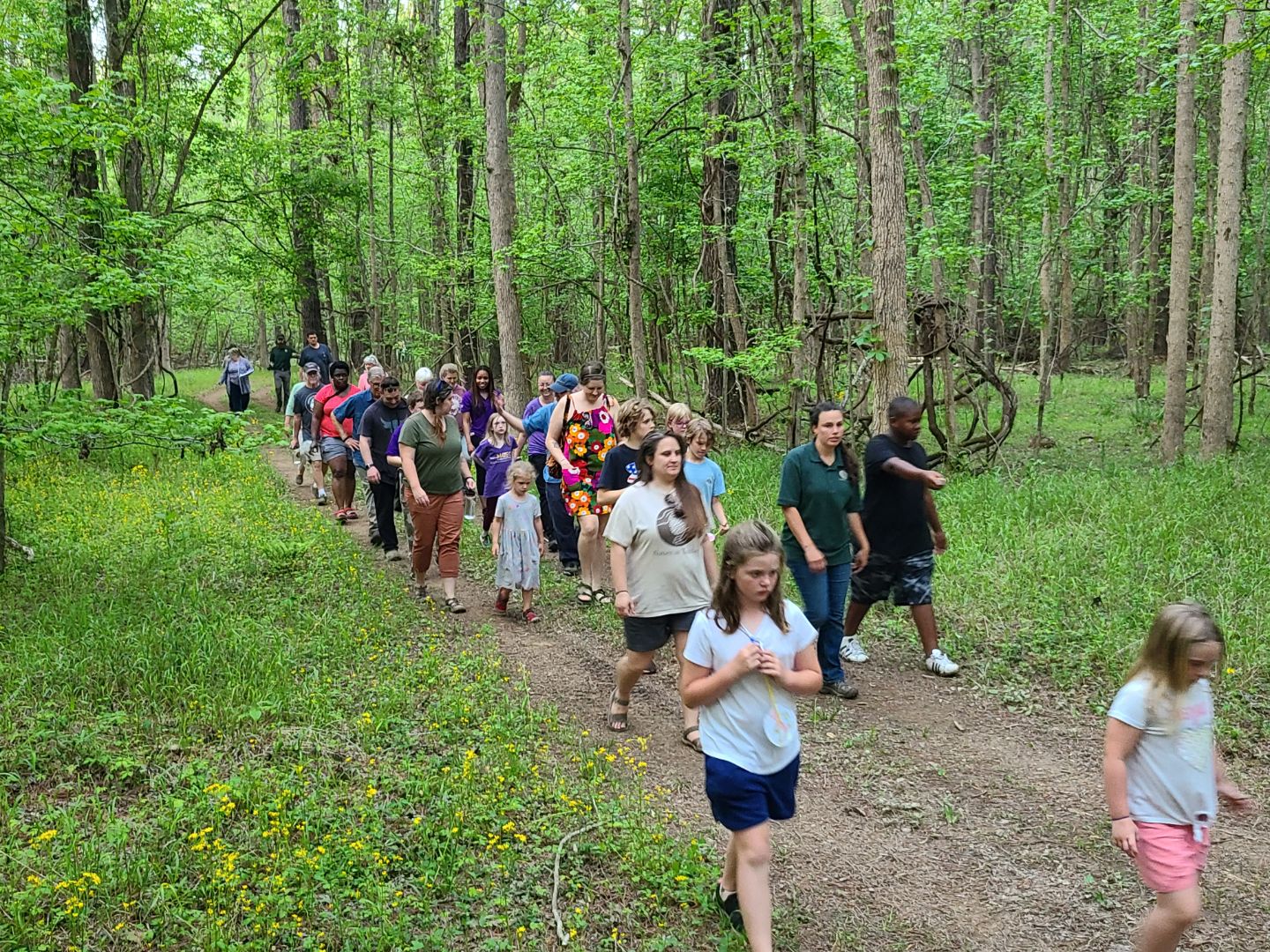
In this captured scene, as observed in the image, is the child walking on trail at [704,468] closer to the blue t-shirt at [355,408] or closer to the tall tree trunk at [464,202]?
the blue t-shirt at [355,408]

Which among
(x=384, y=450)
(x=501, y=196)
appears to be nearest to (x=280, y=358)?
(x=501, y=196)

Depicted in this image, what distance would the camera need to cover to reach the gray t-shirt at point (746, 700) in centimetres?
340

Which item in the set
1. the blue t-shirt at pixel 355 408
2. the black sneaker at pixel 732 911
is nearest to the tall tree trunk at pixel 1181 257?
the blue t-shirt at pixel 355 408

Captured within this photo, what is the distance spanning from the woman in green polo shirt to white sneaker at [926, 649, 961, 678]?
1108 millimetres

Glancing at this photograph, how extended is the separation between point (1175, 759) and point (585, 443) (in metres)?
5.93

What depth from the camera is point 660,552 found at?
5.37 m

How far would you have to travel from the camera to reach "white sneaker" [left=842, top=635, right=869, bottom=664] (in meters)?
7.05

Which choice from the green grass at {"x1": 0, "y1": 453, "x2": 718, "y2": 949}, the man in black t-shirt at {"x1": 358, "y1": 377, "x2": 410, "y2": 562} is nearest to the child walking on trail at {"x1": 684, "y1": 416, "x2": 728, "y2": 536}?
the green grass at {"x1": 0, "y1": 453, "x2": 718, "y2": 949}

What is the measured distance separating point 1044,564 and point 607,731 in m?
4.68

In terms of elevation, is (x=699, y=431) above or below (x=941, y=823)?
above

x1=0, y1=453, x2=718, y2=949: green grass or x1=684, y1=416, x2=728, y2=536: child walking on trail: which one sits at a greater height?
x1=684, y1=416, x2=728, y2=536: child walking on trail

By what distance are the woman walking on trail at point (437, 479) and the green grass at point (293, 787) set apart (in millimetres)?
551

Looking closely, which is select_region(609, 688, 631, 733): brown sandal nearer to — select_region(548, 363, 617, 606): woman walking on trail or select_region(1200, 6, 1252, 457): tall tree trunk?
select_region(548, 363, 617, 606): woman walking on trail

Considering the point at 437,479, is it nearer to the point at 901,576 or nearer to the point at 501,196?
the point at 901,576
